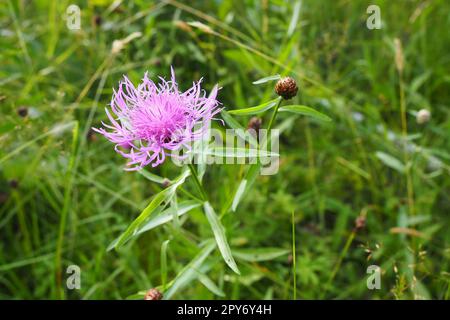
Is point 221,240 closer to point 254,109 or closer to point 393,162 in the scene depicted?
point 254,109

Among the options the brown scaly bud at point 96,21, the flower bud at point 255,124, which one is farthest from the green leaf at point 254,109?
the brown scaly bud at point 96,21

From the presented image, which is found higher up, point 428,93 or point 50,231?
point 428,93

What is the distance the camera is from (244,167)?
1.64 meters

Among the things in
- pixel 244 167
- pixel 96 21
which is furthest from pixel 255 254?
pixel 96 21

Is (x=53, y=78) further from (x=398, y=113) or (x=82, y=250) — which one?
(x=398, y=113)

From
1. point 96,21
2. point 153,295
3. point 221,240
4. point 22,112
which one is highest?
point 96,21

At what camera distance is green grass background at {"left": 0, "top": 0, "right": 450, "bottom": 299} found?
5.97 feet

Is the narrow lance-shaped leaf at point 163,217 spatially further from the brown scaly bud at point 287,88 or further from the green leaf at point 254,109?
the brown scaly bud at point 287,88

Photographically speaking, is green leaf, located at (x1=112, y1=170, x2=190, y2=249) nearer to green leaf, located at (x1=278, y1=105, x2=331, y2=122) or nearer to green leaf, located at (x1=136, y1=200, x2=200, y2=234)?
green leaf, located at (x1=136, y1=200, x2=200, y2=234)

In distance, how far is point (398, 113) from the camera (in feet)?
7.82

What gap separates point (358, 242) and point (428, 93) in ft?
2.75

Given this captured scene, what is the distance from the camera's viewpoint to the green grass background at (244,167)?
1.82m
